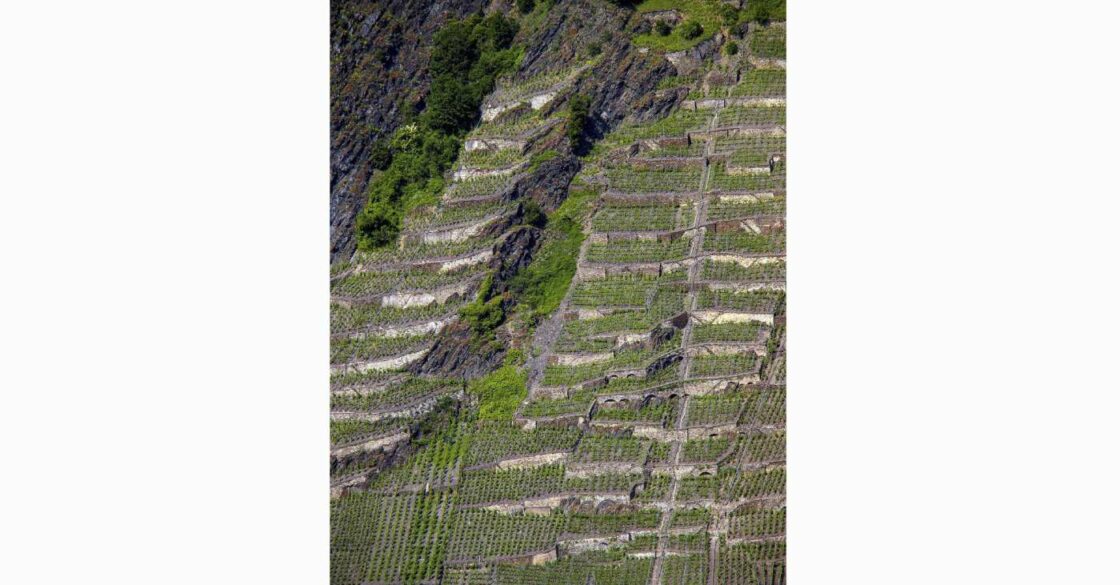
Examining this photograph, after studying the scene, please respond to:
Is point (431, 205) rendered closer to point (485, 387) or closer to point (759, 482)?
point (485, 387)

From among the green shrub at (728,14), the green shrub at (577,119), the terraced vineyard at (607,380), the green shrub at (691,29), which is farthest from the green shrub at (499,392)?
the green shrub at (728,14)

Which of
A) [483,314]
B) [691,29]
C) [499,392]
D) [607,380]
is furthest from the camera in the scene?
[691,29]

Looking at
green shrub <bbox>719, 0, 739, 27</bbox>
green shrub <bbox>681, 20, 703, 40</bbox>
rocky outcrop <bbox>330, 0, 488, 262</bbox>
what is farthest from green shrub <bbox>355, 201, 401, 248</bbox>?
green shrub <bbox>719, 0, 739, 27</bbox>

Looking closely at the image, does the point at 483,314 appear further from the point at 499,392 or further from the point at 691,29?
the point at 691,29

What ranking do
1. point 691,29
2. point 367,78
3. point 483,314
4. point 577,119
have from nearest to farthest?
1. point 483,314
2. point 691,29
3. point 577,119
4. point 367,78

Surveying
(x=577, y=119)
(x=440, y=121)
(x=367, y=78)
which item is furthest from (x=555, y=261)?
(x=367, y=78)

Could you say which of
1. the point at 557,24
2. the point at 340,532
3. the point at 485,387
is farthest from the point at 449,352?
the point at 557,24
